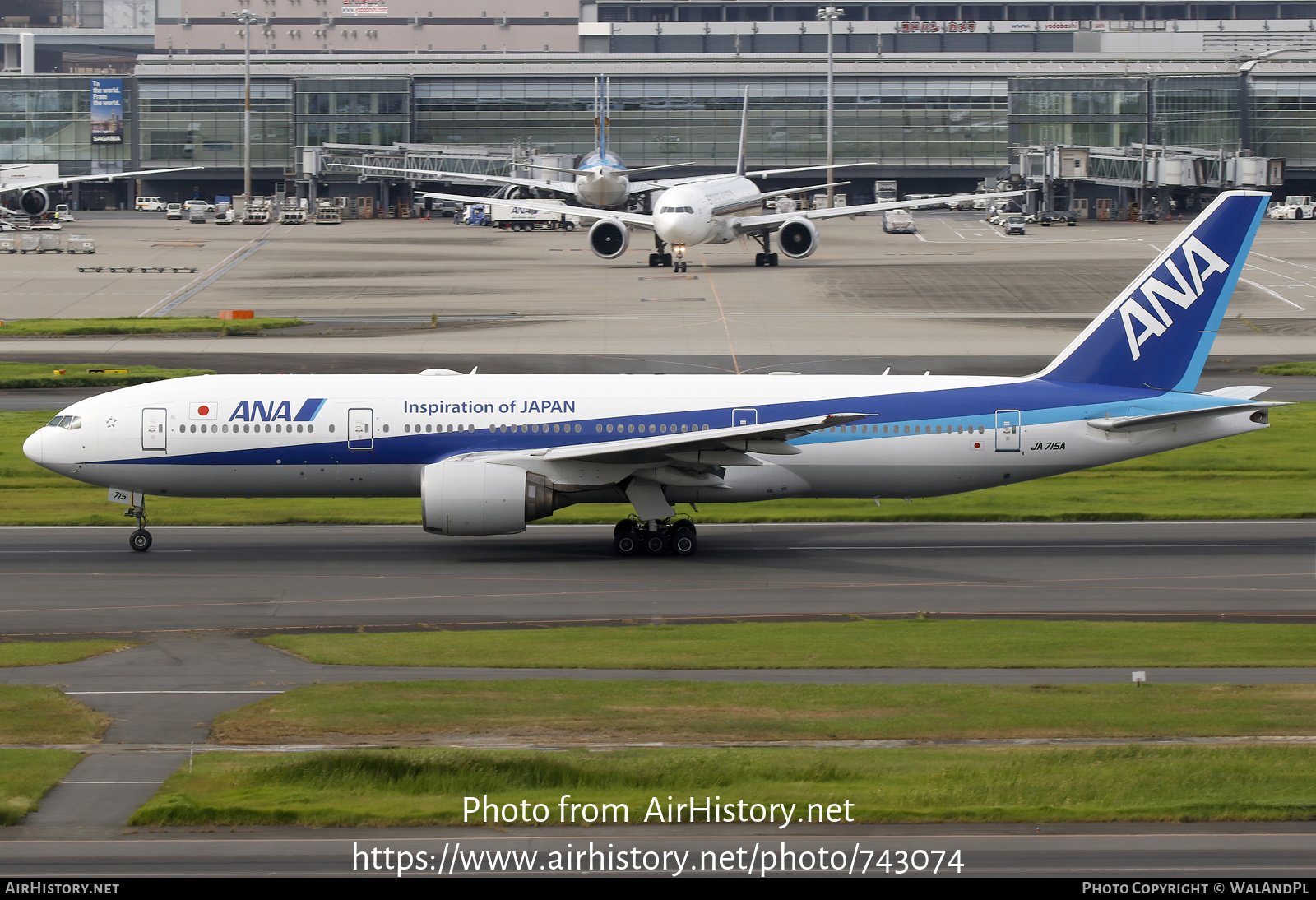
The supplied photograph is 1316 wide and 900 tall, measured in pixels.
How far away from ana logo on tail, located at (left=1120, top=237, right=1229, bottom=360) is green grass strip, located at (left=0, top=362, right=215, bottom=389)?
132 feet

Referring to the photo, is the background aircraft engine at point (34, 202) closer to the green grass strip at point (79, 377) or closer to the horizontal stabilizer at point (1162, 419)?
the green grass strip at point (79, 377)

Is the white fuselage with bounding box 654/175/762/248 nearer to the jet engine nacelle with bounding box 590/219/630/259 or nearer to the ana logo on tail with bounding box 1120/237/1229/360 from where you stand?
the jet engine nacelle with bounding box 590/219/630/259

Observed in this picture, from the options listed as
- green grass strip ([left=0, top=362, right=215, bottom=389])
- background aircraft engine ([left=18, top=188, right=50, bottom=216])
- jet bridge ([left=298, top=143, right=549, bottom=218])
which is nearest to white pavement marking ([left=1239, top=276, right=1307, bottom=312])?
green grass strip ([left=0, top=362, right=215, bottom=389])

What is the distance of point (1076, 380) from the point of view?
3919cm

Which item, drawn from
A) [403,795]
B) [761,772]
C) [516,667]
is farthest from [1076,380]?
[403,795]

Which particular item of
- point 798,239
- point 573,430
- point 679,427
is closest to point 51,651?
point 573,430

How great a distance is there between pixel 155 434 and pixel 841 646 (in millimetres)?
18974

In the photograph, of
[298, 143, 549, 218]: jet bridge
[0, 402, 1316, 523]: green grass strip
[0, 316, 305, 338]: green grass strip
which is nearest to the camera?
[0, 402, 1316, 523]: green grass strip

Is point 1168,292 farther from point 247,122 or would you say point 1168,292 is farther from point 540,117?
point 540,117

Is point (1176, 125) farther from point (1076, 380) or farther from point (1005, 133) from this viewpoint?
point (1076, 380)

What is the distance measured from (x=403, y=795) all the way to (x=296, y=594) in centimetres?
1507

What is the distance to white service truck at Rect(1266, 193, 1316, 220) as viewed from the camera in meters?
145

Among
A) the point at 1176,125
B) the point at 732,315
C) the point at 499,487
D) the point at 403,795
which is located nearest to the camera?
the point at 403,795

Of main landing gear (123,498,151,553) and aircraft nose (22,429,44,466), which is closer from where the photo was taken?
aircraft nose (22,429,44,466)
